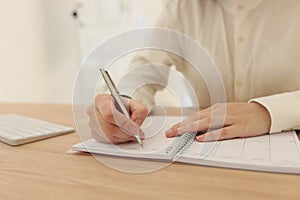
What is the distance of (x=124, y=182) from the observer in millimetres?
465

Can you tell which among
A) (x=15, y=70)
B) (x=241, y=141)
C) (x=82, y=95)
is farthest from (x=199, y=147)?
(x=15, y=70)

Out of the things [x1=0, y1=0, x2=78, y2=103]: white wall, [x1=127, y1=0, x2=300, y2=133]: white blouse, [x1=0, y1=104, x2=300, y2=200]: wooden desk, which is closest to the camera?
[x1=0, y1=104, x2=300, y2=200]: wooden desk

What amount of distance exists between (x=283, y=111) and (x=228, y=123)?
0.11 meters

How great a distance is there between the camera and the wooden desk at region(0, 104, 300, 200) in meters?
0.42

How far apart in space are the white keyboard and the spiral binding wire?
255mm

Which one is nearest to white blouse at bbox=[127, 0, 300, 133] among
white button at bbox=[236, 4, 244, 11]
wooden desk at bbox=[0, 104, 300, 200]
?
white button at bbox=[236, 4, 244, 11]

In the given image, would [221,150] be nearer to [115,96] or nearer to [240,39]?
[115,96]

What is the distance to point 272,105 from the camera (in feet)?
2.16

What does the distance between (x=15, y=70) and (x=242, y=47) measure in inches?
78.9

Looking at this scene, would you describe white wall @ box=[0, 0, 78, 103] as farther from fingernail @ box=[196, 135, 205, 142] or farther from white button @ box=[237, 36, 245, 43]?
fingernail @ box=[196, 135, 205, 142]

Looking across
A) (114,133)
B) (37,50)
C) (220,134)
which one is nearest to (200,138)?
(220,134)

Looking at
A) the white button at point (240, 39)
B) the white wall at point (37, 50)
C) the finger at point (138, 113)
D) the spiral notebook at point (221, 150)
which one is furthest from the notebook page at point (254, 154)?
the white wall at point (37, 50)

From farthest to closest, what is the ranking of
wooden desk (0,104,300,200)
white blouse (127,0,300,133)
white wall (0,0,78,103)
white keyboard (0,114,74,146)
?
white wall (0,0,78,103) < white blouse (127,0,300,133) < white keyboard (0,114,74,146) < wooden desk (0,104,300,200)

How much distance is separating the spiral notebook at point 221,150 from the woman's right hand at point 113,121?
0.01m
